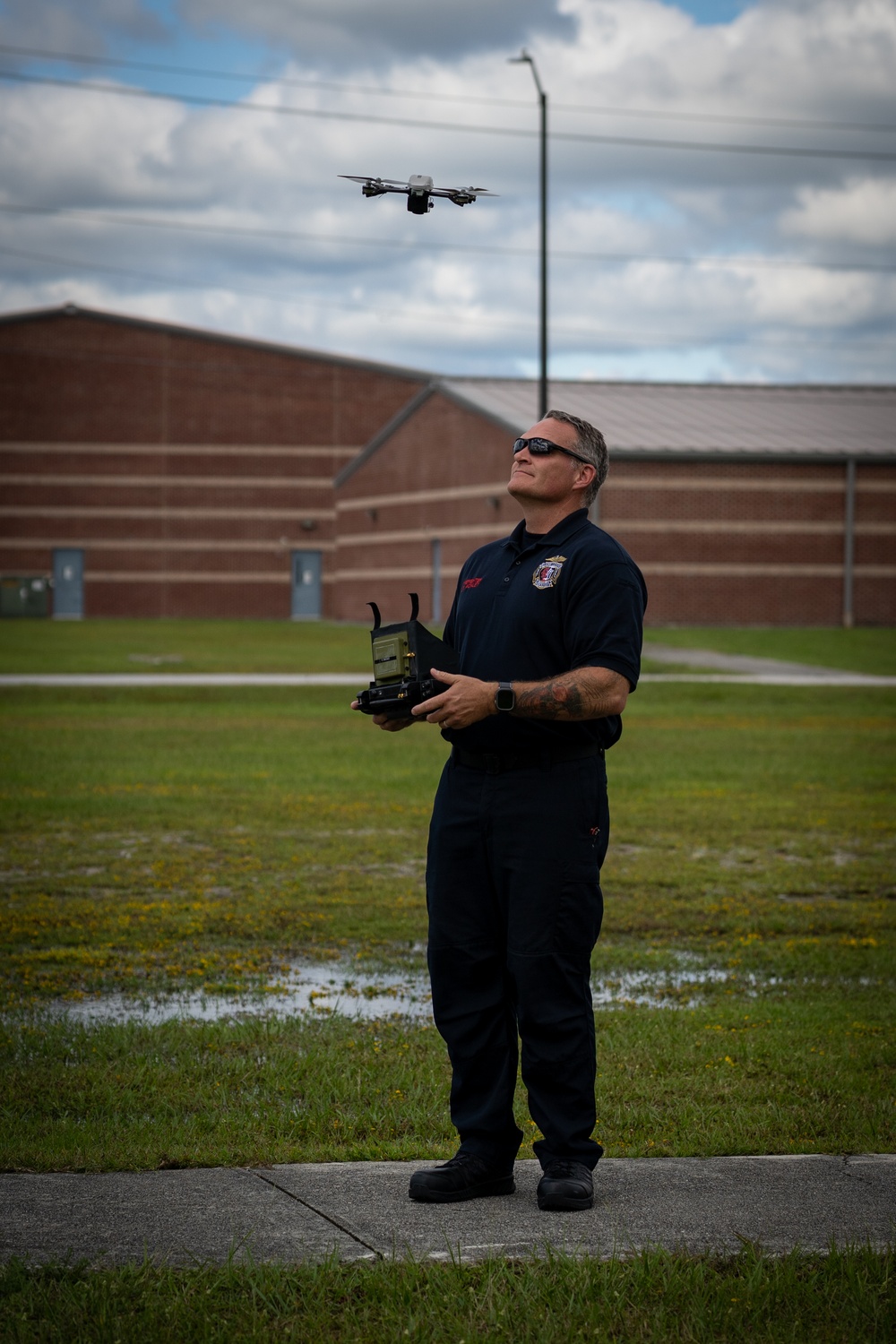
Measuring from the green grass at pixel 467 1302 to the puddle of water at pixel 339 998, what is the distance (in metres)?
3.24

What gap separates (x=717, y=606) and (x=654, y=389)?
32.7 feet

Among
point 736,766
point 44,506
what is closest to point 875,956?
point 736,766

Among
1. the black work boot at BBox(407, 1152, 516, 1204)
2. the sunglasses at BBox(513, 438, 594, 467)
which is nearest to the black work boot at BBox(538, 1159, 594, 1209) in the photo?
the black work boot at BBox(407, 1152, 516, 1204)

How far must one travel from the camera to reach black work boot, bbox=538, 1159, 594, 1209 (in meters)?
4.38

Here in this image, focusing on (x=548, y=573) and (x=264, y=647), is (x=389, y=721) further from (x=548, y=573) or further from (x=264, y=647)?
(x=264, y=647)

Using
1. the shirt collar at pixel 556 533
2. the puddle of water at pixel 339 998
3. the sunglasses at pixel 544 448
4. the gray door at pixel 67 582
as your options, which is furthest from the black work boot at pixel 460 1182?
the gray door at pixel 67 582

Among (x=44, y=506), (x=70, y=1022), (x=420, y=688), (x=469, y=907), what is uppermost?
(x=44, y=506)

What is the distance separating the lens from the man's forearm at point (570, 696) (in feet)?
14.3

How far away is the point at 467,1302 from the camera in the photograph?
372cm

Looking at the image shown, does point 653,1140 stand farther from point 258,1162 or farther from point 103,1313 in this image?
point 103,1313

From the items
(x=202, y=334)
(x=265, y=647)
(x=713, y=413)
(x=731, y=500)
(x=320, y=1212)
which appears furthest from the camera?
(x=202, y=334)

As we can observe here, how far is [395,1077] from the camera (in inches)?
238

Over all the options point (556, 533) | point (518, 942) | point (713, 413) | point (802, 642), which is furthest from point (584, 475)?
point (713, 413)

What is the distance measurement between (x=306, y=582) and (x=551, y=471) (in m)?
62.2
